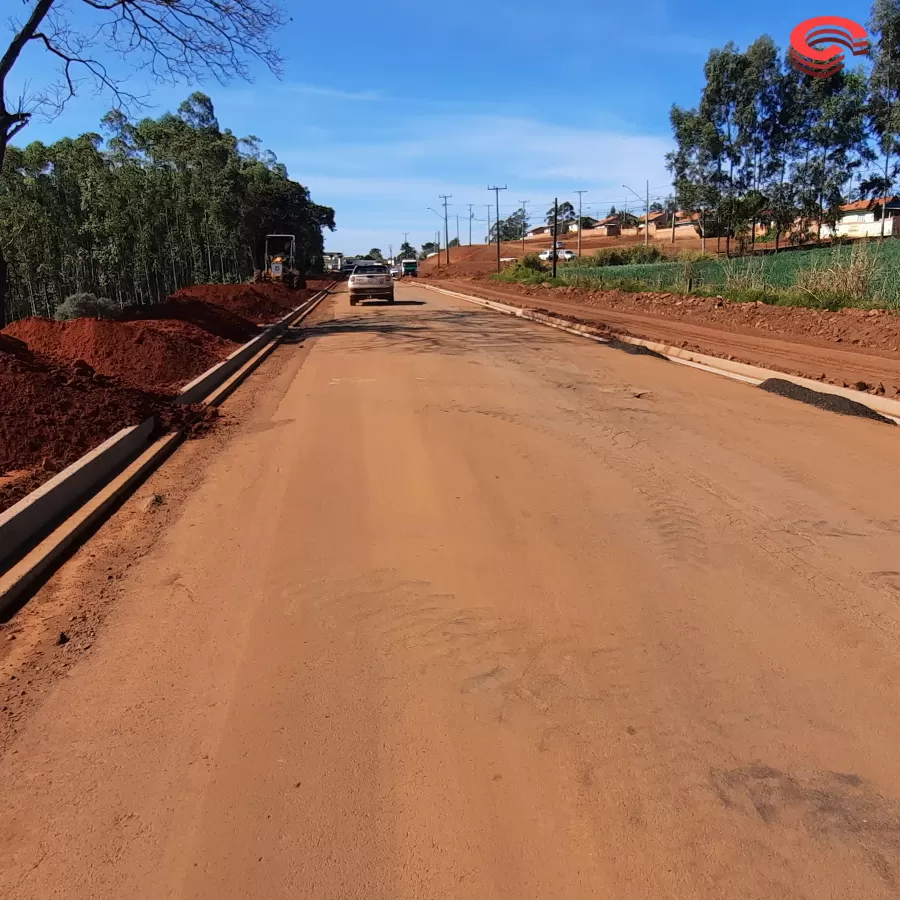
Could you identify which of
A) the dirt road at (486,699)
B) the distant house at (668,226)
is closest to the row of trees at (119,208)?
the dirt road at (486,699)

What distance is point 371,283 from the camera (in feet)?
107

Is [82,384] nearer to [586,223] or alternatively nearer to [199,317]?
[199,317]

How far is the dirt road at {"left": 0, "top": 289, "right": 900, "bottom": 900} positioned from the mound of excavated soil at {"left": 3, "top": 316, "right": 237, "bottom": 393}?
546 centimetres

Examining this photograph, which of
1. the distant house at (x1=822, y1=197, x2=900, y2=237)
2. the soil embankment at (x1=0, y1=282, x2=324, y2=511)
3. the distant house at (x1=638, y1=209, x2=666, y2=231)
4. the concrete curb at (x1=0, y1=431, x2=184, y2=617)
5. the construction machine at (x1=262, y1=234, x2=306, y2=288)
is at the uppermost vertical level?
the distant house at (x1=638, y1=209, x2=666, y2=231)

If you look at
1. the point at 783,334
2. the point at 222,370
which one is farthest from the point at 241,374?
the point at 783,334

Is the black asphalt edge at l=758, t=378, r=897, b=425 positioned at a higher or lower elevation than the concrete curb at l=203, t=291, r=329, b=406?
lower

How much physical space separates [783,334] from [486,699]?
1864cm

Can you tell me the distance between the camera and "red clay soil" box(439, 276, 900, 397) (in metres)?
13.3

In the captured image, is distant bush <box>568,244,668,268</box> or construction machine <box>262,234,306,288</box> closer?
construction machine <box>262,234,306,288</box>

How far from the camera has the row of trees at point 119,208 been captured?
26.9 m

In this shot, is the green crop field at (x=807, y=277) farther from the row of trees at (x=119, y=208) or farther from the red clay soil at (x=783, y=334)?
the row of trees at (x=119, y=208)

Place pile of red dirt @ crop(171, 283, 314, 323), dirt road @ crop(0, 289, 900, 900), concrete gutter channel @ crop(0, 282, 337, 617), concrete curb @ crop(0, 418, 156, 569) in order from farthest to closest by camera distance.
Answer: pile of red dirt @ crop(171, 283, 314, 323)
concrete curb @ crop(0, 418, 156, 569)
concrete gutter channel @ crop(0, 282, 337, 617)
dirt road @ crop(0, 289, 900, 900)

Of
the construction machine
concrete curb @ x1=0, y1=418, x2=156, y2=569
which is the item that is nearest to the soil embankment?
concrete curb @ x1=0, y1=418, x2=156, y2=569

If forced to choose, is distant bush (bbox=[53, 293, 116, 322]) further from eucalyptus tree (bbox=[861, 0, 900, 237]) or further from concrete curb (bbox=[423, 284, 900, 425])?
eucalyptus tree (bbox=[861, 0, 900, 237])
